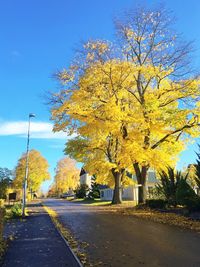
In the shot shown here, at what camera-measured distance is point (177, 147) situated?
29.7 metres

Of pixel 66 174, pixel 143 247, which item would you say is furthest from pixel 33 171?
pixel 143 247

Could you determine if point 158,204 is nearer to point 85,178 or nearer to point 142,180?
point 142,180

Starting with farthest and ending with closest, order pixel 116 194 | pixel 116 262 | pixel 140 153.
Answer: pixel 116 194
pixel 140 153
pixel 116 262

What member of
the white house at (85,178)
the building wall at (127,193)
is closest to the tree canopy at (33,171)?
the building wall at (127,193)

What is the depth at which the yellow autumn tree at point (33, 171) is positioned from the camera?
261ft

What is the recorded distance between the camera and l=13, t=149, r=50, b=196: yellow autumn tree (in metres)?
79.6

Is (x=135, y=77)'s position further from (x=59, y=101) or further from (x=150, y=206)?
(x=150, y=206)

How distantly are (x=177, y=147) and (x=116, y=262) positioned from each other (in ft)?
71.8

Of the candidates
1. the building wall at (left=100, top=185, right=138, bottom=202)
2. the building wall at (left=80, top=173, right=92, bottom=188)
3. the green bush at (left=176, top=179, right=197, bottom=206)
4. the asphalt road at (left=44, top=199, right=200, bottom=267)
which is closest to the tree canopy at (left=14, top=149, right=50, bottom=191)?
the building wall at (left=100, top=185, right=138, bottom=202)

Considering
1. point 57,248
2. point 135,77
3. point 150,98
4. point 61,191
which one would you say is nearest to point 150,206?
point 150,98

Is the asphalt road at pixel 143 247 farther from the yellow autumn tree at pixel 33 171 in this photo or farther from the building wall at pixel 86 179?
the building wall at pixel 86 179

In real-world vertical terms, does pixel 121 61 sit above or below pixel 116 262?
above

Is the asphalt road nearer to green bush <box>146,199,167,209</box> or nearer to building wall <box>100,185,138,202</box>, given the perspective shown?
green bush <box>146,199,167,209</box>

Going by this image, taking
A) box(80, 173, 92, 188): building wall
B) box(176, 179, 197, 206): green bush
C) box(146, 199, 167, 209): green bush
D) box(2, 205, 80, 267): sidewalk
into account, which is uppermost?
box(80, 173, 92, 188): building wall
